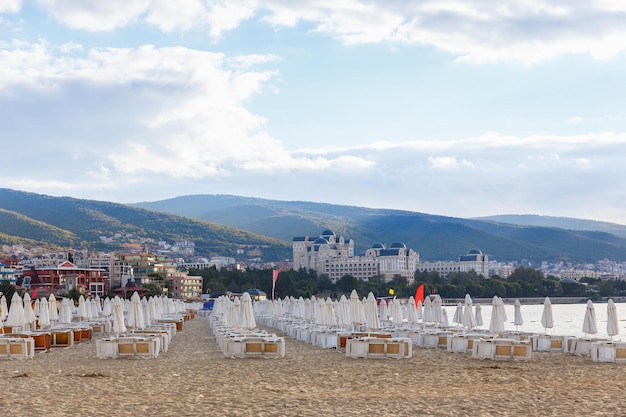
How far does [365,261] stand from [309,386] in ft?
490

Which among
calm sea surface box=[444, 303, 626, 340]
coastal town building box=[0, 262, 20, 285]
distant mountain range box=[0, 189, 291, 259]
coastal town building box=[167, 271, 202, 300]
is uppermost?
distant mountain range box=[0, 189, 291, 259]

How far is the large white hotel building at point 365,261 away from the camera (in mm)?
160125

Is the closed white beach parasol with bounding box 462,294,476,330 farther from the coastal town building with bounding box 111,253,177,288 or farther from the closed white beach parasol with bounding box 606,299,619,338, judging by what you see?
the coastal town building with bounding box 111,253,177,288

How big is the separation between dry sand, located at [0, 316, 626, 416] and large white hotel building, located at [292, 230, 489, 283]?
136331 millimetres

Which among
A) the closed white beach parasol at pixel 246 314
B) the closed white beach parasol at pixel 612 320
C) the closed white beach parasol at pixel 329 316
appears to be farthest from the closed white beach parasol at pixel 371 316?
the closed white beach parasol at pixel 612 320

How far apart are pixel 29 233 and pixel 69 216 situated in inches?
1104

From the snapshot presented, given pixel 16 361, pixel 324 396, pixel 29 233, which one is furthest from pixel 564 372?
pixel 29 233

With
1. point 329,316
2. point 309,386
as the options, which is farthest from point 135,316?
point 309,386

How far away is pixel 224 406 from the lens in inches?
411

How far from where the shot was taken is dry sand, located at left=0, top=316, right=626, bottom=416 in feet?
33.8

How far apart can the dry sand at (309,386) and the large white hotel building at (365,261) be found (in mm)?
A: 136331

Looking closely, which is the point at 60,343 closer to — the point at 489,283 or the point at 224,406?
the point at 224,406

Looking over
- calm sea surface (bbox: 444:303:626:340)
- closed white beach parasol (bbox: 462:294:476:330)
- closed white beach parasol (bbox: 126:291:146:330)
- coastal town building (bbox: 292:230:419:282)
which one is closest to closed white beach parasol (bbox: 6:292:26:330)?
closed white beach parasol (bbox: 126:291:146:330)

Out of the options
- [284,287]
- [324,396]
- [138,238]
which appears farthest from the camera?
[138,238]
